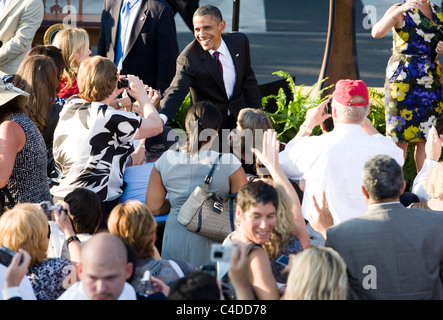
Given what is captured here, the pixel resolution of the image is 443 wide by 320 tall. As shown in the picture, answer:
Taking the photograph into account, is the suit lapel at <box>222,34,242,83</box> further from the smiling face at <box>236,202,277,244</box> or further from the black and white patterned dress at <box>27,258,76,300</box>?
the black and white patterned dress at <box>27,258,76,300</box>

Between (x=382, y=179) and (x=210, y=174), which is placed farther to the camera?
(x=210, y=174)

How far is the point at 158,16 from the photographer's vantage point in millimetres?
7023

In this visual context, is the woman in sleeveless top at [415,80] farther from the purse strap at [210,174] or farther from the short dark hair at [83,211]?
the short dark hair at [83,211]

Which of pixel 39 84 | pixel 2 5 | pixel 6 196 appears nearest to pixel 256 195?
pixel 6 196

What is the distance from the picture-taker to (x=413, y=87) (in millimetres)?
6750

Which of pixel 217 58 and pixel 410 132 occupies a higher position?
pixel 217 58

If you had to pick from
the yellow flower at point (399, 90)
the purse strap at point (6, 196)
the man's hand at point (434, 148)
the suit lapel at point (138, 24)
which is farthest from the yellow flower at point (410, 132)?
the purse strap at point (6, 196)

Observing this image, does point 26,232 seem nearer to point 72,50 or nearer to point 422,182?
point 72,50

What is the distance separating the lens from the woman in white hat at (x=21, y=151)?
4387mm

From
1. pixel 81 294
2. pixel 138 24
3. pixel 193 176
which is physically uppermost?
pixel 138 24

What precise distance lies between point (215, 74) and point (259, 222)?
2728 millimetres

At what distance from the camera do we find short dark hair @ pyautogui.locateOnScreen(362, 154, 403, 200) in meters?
3.73

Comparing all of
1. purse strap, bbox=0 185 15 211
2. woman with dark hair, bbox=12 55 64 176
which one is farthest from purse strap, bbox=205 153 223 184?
woman with dark hair, bbox=12 55 64 176

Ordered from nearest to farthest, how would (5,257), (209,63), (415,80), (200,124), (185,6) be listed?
(5,257) → (200,124) → (209,63) → (415,80) → (185,6)
